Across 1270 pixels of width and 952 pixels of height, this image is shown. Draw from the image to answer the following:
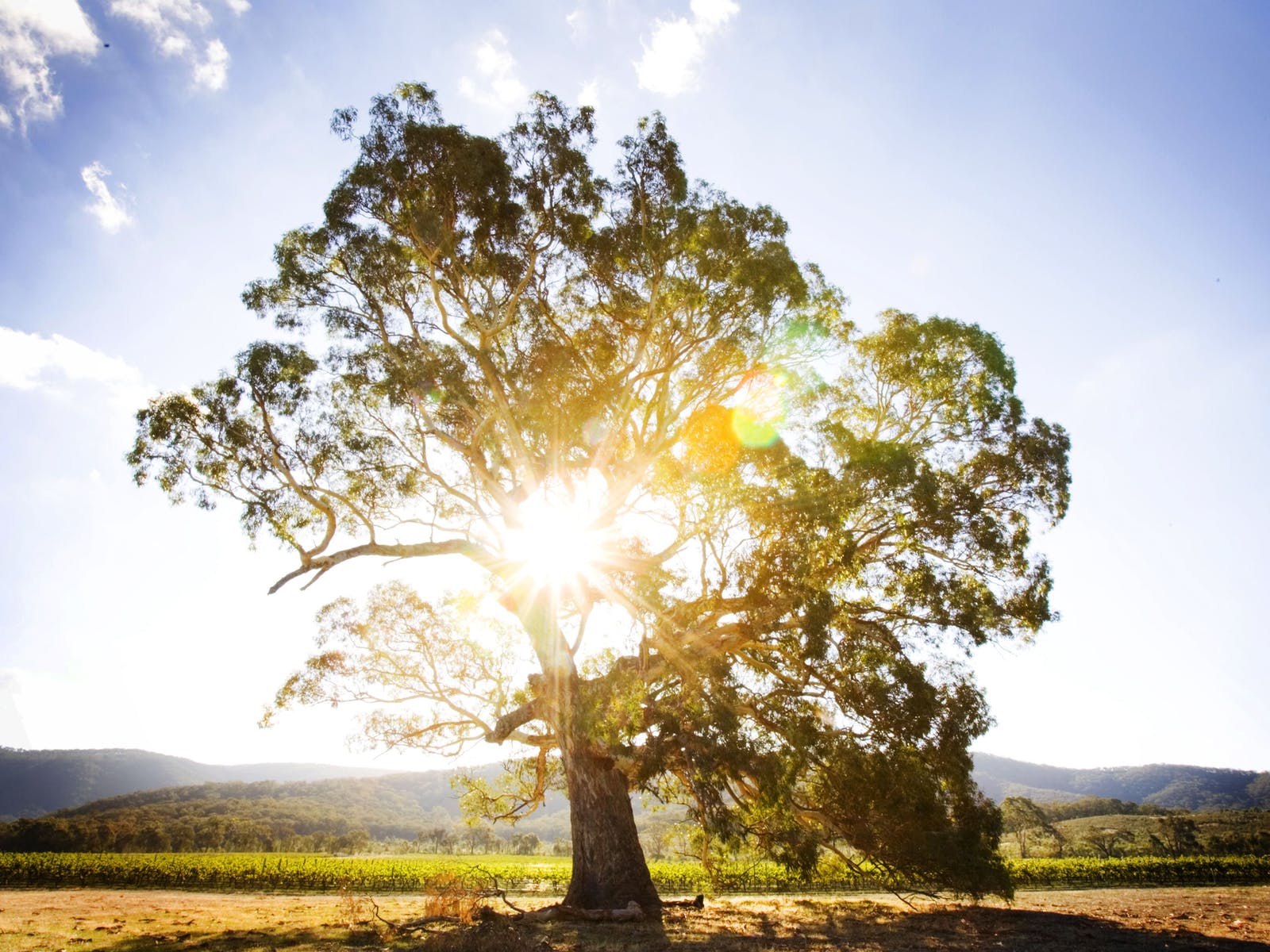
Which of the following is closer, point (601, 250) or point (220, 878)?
point (601, 250)

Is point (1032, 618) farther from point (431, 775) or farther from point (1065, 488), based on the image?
point (431, 775)

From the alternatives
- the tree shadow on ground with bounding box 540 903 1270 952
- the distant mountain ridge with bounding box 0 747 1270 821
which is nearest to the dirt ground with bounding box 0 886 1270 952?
the tree shadow on ground with bounding box 540 903 1270 952

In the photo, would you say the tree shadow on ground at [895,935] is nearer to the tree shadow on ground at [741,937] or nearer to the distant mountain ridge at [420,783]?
the tree shadow on ground at [741,937]

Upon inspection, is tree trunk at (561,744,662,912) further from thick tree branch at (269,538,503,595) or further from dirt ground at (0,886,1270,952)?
thick tree branch at (269,538,503,595)

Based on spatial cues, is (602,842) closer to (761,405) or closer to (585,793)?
(585,793)

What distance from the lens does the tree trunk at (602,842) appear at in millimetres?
11844

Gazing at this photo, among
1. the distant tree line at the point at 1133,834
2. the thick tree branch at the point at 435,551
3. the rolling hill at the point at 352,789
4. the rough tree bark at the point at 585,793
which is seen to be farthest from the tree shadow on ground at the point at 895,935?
the rolling hill at the point at 352,789

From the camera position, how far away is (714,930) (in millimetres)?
10312

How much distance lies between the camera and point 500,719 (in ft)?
45.1

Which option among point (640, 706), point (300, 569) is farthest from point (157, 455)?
point (640, 706)

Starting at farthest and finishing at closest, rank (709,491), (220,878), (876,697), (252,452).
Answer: (220,878), (252,452), (709,491), (876,697)

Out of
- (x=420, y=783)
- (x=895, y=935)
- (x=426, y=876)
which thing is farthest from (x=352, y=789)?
(x=895, y=935)

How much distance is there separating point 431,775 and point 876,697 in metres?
182

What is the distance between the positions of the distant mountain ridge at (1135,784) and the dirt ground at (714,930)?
13660 centimetres
